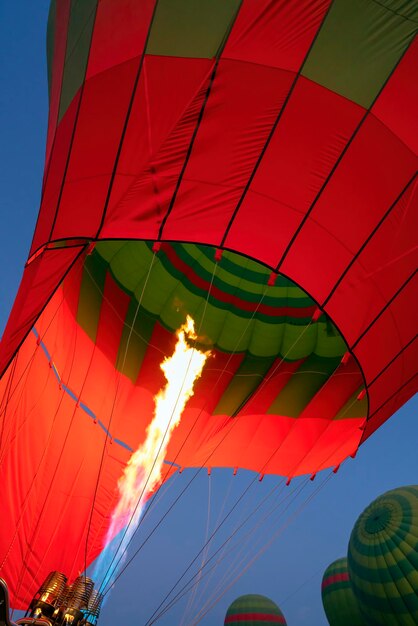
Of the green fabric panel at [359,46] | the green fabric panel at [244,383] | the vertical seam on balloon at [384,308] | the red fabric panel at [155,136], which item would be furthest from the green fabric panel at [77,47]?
the green fabric panel at [244,383]

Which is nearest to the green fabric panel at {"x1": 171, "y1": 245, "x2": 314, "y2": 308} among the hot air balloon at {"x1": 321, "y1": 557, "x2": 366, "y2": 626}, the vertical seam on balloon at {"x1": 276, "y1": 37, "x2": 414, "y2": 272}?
the vertical seam on balloon at {"x1": 276, "y1": 37, "x2": 414, "y2": 272}

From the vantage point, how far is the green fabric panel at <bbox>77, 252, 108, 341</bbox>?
22.7 ft

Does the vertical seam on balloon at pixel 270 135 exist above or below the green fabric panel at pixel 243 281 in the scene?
below

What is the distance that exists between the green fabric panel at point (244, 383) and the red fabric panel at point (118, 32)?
14.8 ft

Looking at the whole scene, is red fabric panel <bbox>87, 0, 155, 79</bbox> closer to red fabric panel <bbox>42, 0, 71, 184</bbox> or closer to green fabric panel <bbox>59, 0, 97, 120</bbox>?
green fabric panel <bbox>59, 0, 97, 120</bbox>

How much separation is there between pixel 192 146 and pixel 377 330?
261 centimetres

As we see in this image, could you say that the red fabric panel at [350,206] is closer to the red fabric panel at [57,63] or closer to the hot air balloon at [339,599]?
the red fabric panel at [57,63]

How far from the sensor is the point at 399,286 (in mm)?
5180

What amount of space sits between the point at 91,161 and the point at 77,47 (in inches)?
43.7

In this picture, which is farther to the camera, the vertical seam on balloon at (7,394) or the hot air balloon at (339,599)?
the hot air balloon at (339,599)

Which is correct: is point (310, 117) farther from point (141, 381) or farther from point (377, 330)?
point (141, 381)

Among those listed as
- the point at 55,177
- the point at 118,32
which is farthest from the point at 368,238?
the point at 55,177

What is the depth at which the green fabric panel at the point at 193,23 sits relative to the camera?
13.5 feet

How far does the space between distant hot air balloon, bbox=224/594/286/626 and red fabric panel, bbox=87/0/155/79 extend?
1390cm
